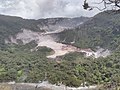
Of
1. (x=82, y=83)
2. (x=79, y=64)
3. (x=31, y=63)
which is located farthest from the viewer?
(x=31, y=63)

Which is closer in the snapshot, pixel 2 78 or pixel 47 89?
pixel 47 89

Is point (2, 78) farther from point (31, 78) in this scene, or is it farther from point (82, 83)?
point (82, 83)

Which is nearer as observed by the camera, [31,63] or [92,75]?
[92,75]

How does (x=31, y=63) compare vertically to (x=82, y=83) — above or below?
above

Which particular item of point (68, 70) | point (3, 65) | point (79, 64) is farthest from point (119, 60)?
point (3, 65)

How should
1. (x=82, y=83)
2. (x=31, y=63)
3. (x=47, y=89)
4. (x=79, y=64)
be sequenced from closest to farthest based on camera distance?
(x=47, y=89) < (x=82, y=83) < (x=79, y=64) < (x=31, y=63)

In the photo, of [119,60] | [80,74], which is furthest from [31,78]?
[119,60]

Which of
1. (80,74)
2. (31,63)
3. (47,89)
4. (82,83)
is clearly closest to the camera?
(47,89)

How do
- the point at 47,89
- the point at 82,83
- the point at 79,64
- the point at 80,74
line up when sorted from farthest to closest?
the point at 79,64 < the point at 80,74 < the point at 82,83 < the point at 47,89

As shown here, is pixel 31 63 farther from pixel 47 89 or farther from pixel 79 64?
pixel 47 89
